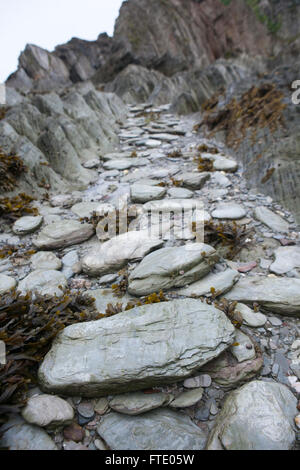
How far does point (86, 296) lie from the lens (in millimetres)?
3537

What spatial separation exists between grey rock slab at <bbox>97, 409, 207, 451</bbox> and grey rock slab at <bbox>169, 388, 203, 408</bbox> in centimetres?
9

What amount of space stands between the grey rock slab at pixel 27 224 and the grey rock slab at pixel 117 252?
174 cm

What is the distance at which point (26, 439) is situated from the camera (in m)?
2.03

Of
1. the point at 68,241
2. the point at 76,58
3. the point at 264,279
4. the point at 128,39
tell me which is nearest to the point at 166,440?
the point at 264,279

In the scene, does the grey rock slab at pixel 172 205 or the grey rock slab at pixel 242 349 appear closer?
the grey rock slab at pixel 242 349

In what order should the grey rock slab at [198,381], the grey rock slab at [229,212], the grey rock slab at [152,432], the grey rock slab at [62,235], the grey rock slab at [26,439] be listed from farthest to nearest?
the grey rock slab at [229,212], the grey rock slab at [62,235], the grey rock slab at [198,381], the grey rock slab at [152,432], the grey rock slab at [26,439]

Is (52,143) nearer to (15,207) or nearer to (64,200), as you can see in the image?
(64,200)

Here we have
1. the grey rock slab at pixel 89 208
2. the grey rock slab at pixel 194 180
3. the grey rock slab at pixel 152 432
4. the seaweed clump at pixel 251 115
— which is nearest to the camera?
the grey rock slab at pixel 152 432

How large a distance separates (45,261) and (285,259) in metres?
4.16

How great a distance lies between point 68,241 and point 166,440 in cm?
383

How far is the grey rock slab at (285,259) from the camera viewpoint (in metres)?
3.83

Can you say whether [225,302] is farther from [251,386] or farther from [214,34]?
[214,34]

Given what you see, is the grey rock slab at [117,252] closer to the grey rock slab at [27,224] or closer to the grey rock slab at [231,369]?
the grey rock slab at [27,224]

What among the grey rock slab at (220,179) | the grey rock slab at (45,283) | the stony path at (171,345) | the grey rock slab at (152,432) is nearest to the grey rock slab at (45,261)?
the stony path at (171,345)
